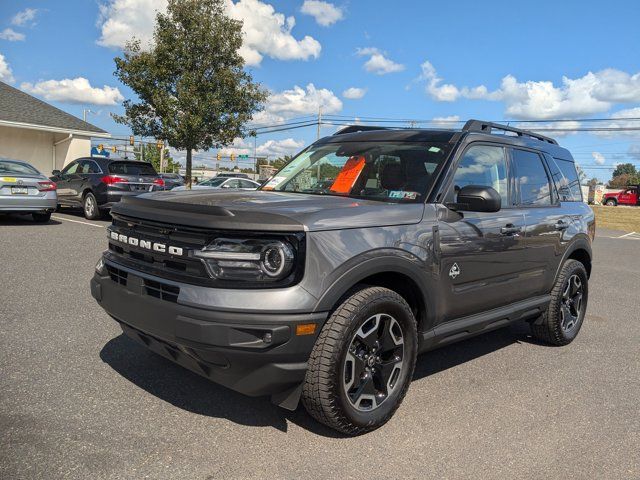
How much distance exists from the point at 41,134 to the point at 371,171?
24.1 meters

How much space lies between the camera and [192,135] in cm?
2134

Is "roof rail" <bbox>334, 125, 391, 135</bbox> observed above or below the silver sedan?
above

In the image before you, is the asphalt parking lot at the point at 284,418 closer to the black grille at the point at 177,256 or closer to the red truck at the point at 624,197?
the black grille at the point at 177,256

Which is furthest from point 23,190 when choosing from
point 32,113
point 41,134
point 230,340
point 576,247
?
point 41,134

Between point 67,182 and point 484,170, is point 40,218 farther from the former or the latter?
point 484,170

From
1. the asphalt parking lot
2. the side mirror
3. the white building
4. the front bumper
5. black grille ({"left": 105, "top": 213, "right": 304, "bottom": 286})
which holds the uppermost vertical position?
the white building

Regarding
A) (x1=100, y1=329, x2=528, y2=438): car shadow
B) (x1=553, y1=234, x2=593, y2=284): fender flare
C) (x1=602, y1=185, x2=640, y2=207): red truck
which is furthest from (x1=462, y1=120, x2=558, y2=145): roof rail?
(x1=602, y1=185, x2=640, y2=207): red truck

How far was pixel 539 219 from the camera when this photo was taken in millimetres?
4480

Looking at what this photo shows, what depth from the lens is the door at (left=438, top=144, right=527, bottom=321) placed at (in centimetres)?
353

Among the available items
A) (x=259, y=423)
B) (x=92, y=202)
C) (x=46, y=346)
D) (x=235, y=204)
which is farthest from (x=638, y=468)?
(x=92, y=202)

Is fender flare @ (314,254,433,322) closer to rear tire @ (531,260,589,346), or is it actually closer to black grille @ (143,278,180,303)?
black grille @ (143,278,180,303)

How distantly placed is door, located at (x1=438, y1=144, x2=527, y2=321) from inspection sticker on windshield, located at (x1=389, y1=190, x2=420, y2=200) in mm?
235

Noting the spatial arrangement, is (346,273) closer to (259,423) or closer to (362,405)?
(362,405)

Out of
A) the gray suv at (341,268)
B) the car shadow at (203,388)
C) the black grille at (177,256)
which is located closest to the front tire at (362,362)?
the gray suv at (341,268)
